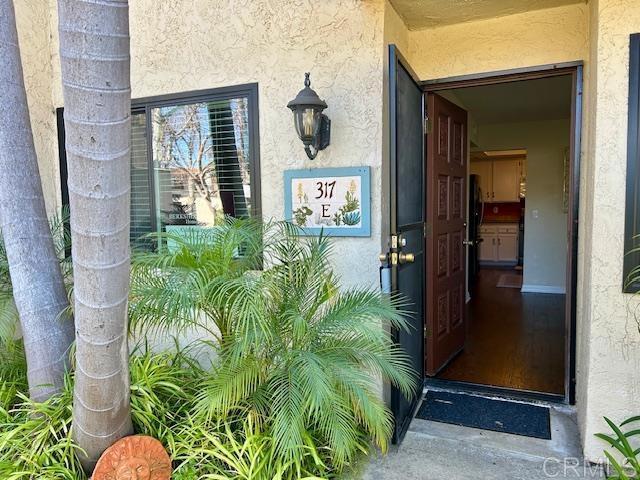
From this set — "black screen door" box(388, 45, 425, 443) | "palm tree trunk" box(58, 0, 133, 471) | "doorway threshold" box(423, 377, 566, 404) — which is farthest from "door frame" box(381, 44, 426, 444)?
"palm tree trunk" box(58, 0, 133, 471)

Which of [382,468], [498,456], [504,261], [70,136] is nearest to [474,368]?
[498,456]

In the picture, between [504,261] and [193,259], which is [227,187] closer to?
[193,259]

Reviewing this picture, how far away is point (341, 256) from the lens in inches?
113

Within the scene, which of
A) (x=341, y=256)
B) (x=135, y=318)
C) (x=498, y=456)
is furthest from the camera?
(x=341, y=256)

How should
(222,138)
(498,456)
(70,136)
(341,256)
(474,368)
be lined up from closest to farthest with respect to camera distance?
(70,136) → (498,456) → (341,256) → (222,138) → (474,368)

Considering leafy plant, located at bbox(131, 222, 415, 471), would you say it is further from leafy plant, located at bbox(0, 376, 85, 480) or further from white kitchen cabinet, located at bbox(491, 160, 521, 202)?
white kitchen cabinet, located at bbox(491, 160, 521, 202)

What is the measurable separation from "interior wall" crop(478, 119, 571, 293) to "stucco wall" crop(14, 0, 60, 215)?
20.7 feet

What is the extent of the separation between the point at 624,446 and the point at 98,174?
105 inches

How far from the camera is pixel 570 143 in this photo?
287cm

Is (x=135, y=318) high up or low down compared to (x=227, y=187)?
down

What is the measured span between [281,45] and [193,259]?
5.26 ft

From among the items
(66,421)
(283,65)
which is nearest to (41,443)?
(66,421)

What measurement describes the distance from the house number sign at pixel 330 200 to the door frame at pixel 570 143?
96cm

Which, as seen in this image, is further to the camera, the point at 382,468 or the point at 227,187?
the point at 227,187
